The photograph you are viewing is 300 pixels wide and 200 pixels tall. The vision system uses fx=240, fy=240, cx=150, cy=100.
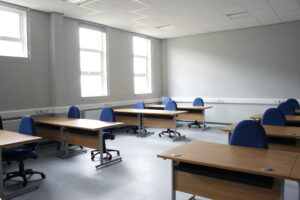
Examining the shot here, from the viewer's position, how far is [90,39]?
667 centimetres

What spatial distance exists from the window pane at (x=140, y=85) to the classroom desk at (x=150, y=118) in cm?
165

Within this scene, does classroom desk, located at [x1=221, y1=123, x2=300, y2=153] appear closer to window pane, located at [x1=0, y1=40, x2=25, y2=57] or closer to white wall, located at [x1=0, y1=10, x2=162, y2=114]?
white wall, located at [x1=0, y1=10, x2=162, y2=114]

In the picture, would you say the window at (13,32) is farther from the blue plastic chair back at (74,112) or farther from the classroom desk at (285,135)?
the classroom desk at (285,135)

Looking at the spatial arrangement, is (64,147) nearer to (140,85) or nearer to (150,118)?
(150,118)

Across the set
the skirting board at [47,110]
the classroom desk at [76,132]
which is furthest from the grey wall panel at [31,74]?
the classroom desk at [76,132]

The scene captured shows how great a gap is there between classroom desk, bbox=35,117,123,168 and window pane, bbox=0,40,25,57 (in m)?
1.56

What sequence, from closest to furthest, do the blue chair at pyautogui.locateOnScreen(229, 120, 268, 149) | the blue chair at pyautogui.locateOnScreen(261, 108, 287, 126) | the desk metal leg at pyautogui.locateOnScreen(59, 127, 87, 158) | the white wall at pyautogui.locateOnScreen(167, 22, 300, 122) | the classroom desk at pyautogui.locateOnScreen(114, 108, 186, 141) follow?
the blue chair at pyautogui.locateOnScreen(229, 120, 268, 149) < the blue chair at pyautogui.locateOnScreen(261, 108, 287, 126) < the desk metal leg at pyautogui.locateOnScreen(59, 127, 87, 158) < the classroom desk at pyautogui.locateOnScreen(114, 108, 186, 141) < the white wall at pyautogui.locateOnScreen(167, 22, 300, 122)

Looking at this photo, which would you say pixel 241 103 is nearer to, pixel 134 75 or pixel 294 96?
pixel 294 96

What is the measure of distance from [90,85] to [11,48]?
2.19 m

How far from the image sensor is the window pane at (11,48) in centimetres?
493

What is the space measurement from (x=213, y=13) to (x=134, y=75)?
3.33 metres

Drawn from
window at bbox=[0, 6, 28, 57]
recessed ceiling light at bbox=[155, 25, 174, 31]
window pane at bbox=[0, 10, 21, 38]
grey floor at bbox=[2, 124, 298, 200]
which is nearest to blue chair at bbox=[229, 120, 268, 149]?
grey floor at bbox=[2, 124, 298, 200]

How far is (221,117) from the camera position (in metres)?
8.18

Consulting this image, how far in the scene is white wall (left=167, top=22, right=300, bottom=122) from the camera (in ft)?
23.3
